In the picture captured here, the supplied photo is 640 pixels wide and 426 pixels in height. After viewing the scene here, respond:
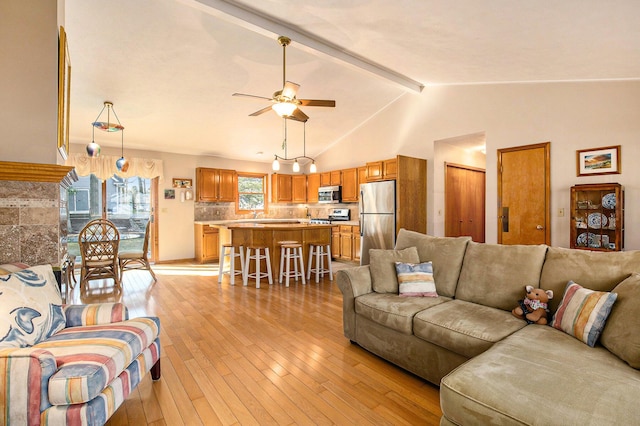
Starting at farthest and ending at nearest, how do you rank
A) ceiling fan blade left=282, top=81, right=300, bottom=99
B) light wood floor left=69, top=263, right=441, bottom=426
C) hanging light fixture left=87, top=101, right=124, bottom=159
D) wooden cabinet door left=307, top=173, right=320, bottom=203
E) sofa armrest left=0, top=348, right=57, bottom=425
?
wooden cabinet door left=307, top=173, right=320, bottom=203 → hanging light fixture left=87, top=101, right=124, bottom=159 → ceiling fan blade left=282, top=81, right=300, bottom=99 → light wood floor left=69, top=263, right=441, bottom=426 → sofa armrest left=0, top=348, right=57, bottom=425

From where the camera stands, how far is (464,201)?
626 cm

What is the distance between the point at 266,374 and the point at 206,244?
506cm

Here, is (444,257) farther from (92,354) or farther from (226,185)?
(226,185)

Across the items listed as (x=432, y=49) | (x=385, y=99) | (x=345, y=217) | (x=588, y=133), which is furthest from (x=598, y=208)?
(x=345, y=217)

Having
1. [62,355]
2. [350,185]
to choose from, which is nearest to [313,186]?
[350,185]

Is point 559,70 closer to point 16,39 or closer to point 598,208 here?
point 598,208

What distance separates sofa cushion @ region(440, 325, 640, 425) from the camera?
1207 mm

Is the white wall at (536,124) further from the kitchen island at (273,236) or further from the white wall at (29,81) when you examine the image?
the white wall at (29,81)

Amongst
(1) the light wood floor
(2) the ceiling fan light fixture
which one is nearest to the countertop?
(1) the light wood floor

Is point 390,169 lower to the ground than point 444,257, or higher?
higher

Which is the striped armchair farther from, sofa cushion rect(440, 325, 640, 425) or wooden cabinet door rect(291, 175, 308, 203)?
wooden cabinet door rect(291, 175, 308, 203)

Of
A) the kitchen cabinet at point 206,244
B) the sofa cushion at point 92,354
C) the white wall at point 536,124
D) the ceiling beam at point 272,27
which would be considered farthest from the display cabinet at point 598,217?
the kitchen cabinet at point 206,244

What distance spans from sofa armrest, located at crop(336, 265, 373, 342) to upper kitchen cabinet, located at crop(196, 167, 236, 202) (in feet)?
17.2

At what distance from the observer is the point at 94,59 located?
3715 mm
